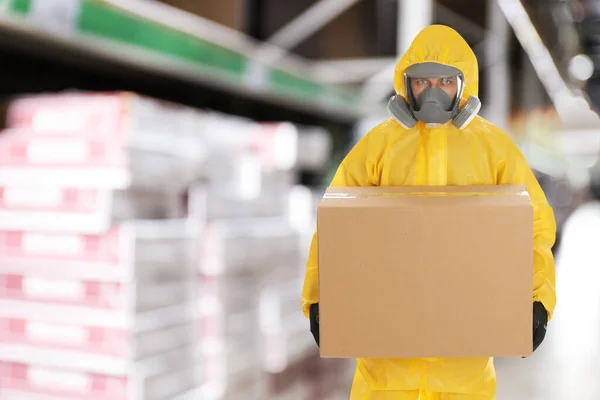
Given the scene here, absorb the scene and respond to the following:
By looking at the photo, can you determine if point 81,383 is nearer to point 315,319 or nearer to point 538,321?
point 315,319

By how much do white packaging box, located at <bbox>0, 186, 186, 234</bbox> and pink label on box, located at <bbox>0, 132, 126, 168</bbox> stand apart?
0.10m

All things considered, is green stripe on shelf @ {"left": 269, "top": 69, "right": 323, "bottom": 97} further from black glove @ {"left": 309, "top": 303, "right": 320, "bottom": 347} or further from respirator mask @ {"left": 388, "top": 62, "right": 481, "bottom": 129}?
black glove @ {"left": 309, "top": 303, "right": 320, "bottom": 347}

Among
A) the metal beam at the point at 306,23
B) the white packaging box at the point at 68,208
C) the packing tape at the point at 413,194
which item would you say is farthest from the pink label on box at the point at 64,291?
the metal beam at the point at 306,23

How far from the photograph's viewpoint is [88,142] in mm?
2783

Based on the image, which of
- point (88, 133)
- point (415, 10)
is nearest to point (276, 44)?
point (415, 10)

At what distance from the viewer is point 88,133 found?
9.21 ft

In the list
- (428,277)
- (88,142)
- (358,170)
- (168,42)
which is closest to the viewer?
(428,277)

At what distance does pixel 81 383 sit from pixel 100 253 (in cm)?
52

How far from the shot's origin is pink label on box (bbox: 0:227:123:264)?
9.16 ft

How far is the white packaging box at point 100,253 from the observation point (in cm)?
278

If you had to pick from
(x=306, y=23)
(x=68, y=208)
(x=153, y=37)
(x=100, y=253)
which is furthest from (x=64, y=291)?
(x=306, y=23)

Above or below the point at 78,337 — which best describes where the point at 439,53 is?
above

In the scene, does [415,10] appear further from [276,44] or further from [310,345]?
[310,345]

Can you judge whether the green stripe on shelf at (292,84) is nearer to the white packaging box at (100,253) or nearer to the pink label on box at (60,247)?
the white packaging box at (100,253)
